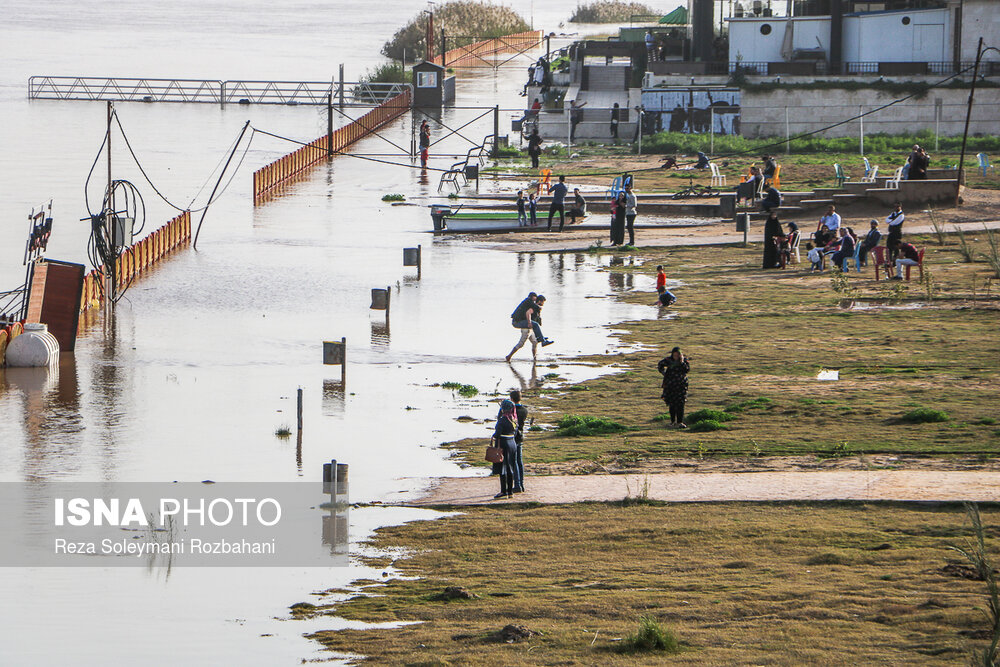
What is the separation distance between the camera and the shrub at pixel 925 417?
1905 cm

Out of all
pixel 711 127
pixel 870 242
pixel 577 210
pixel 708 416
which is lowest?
pixel 708 416

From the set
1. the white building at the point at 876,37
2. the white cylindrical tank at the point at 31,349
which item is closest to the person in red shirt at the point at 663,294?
the white cylindrical tank at the point at 31,349

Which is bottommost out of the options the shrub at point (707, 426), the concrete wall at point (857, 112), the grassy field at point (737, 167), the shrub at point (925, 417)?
the shrub at point (707, 426)

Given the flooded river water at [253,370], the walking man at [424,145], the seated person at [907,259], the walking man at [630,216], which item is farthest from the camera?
the walking man at [424,145]

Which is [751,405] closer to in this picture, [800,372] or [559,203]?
[800,372]

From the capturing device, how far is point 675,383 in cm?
1906

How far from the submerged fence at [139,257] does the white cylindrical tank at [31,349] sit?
258cm

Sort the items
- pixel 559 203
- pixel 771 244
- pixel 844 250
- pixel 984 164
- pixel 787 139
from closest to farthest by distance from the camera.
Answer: pixel 844 250 < pixel 771 244 < pixel 559 203 < pixel 984 164 < pixel 787 139

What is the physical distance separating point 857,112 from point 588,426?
39.2 meters

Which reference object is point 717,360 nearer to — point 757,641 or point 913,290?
point 913,290

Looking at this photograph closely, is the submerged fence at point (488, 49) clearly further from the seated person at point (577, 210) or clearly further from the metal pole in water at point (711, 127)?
the seated person at point (577, 210)

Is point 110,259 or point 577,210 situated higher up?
point 577,210

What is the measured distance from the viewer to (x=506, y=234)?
39.7 metres

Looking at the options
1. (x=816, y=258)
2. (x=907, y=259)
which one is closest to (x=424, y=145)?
(x=816, y=258)
